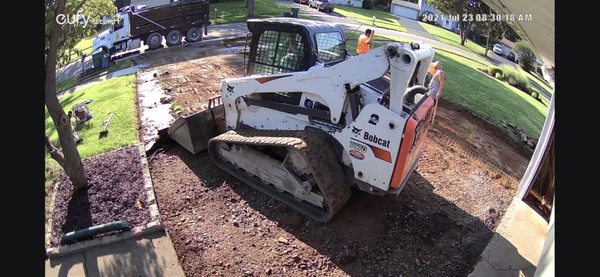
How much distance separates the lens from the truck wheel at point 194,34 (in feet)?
63.9

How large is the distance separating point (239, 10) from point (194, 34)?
10.5 m

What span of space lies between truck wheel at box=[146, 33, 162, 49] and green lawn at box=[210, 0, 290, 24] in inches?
271

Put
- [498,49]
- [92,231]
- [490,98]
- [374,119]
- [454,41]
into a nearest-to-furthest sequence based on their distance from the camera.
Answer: [374,119]
[92,231]
[490,98]
[498,49]
[454,41]

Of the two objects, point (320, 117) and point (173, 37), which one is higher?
point (320, 117)

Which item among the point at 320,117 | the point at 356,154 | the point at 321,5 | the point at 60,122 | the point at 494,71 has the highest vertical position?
the point at 320,117

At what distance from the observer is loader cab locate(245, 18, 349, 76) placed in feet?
22.6

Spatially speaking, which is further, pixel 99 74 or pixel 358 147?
pixel 99 74

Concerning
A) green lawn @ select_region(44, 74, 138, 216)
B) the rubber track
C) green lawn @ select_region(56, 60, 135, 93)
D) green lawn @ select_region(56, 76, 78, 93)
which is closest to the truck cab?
green lawn @ select_region(56, 60, 135, 93)

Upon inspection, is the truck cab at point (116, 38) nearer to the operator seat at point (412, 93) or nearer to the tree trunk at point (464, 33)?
the operator seat at point (412, 93)

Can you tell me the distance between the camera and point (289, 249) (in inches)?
249

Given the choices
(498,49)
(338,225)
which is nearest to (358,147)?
(338,225)

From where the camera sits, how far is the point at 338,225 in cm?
673

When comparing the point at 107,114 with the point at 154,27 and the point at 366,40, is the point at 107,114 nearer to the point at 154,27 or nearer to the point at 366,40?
the point at 366,40

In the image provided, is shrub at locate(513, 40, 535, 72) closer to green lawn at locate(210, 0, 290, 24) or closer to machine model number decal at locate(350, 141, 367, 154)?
green lawn at locate(210, 0, 290, 24)
